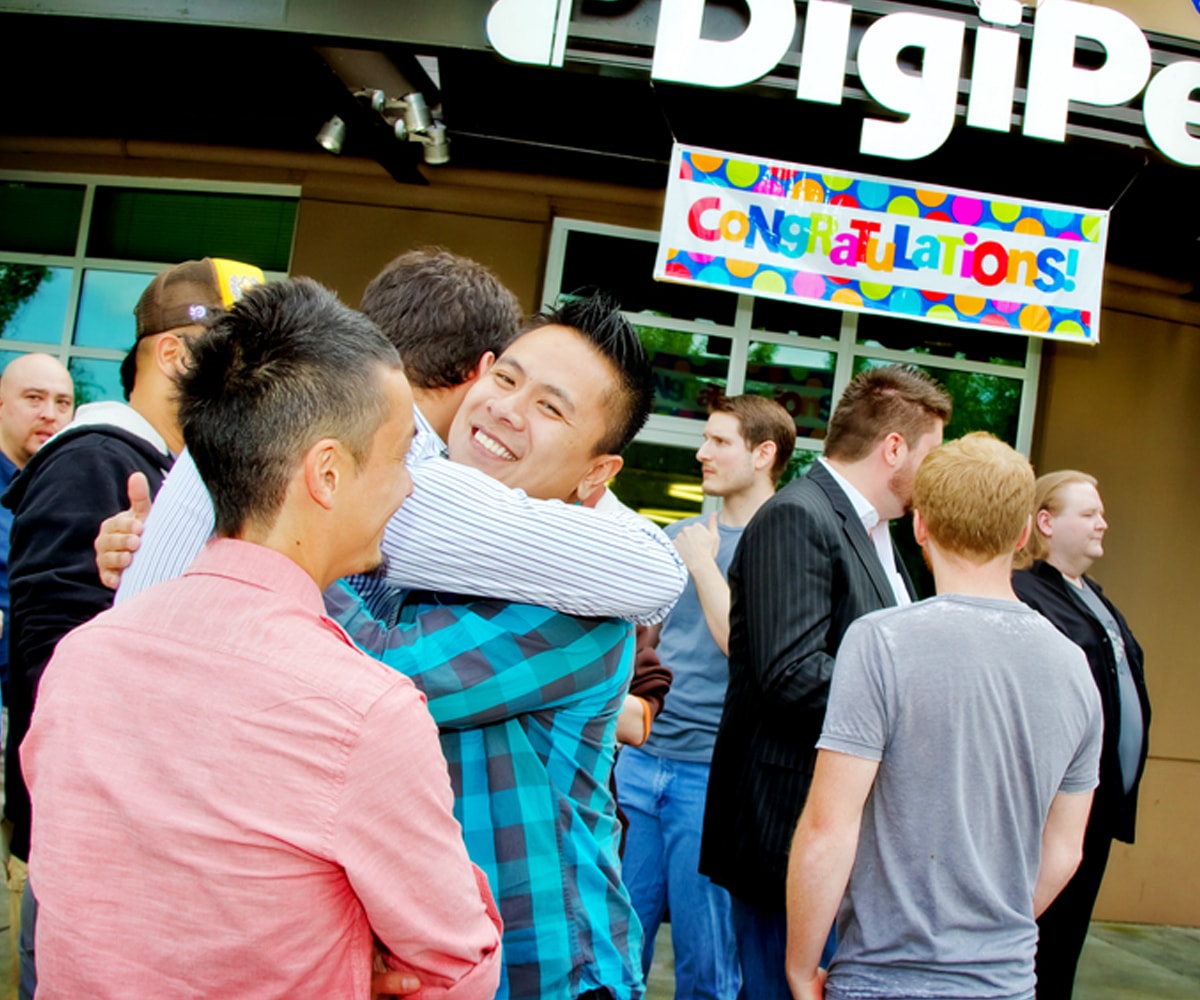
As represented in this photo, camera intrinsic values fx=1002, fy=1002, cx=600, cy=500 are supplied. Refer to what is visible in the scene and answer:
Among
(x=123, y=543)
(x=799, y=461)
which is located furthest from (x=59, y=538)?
(x=799, y=461)

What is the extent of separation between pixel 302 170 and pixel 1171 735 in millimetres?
6586

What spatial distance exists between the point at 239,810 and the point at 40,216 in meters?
7.20

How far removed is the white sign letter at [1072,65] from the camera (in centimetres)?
450

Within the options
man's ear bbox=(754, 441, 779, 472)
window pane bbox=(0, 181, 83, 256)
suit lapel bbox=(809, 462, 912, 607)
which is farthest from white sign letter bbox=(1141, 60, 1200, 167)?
window pane bbox=(0, 181, 83, 256)

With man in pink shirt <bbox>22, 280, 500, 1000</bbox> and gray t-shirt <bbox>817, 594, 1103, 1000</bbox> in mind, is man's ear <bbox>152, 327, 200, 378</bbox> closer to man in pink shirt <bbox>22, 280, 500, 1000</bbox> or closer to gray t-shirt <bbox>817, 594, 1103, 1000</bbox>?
man in pink shirt <bbox>22, 280, 500, 1000</bbox>

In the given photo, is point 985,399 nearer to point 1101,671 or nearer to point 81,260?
point 1101,671

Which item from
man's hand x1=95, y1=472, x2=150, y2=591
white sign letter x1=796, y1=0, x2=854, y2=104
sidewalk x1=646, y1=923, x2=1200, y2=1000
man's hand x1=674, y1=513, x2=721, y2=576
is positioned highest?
white sign letter x1=796, y1=0, x2=854, y2=104

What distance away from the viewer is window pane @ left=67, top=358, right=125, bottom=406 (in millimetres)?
6754

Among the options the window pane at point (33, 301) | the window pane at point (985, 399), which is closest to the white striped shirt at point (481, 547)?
the window pane at point (985, 399)

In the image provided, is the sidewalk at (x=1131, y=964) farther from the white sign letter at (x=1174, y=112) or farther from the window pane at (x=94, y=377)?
the window pane at (x=94, y=377)

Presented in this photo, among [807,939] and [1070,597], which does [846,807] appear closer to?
[807,939]

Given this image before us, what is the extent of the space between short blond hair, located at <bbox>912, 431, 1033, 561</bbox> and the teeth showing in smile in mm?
953

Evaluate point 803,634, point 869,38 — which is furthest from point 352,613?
point 869,38

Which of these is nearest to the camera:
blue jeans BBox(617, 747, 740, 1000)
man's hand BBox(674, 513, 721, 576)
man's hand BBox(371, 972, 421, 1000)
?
man's hand BBox(371, 972, 421, 1000)
